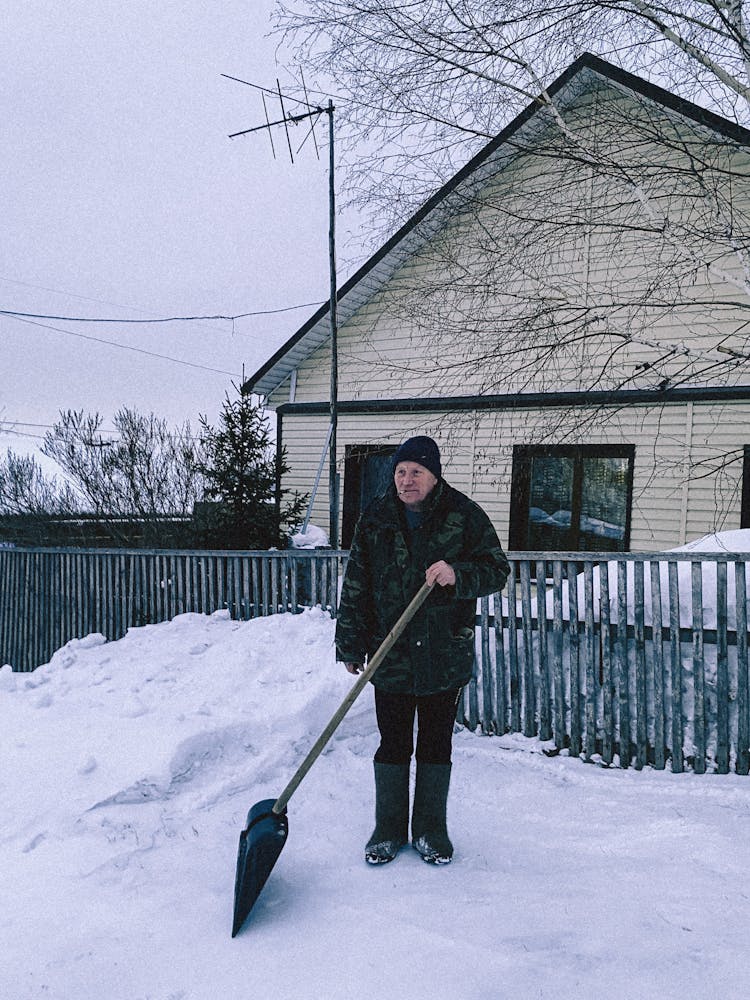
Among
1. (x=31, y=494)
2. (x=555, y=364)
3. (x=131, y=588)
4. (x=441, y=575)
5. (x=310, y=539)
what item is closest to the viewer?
(x=441, y=575)

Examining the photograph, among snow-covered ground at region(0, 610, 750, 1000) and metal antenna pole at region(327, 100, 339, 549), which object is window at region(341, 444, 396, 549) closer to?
metal antenna pole at region(327, 100, 339, 549)

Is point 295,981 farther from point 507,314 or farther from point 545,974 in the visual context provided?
point 507,314

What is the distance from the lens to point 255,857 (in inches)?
97.2

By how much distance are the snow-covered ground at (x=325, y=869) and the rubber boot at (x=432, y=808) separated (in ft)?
0.36

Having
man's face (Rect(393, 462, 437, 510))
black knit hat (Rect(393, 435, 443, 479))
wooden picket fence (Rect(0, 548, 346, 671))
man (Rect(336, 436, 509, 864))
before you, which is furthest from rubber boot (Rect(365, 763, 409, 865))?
wooden picket fence (Rect(0, 548, 346, 671))

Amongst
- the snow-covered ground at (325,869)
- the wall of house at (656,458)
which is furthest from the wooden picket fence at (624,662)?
the wall of house at (656,458)

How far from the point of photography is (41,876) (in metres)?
2.73

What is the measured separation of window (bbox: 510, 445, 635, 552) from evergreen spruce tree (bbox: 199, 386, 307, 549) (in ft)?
11.9

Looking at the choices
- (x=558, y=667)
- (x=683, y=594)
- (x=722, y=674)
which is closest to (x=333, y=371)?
(x=558, y=667)

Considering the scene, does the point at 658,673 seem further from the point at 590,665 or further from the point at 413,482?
the point at 413,482

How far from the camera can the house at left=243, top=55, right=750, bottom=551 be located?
247 inches

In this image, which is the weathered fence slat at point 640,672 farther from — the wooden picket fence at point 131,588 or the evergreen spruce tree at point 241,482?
the evergreen spruce tree at point 241,482

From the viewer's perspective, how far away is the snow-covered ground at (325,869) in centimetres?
212

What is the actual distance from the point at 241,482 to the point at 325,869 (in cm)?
653
